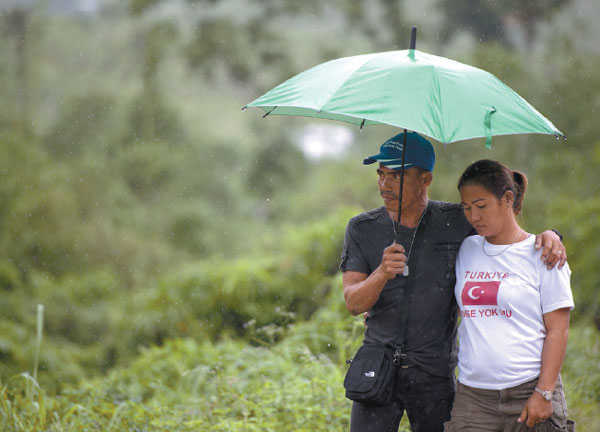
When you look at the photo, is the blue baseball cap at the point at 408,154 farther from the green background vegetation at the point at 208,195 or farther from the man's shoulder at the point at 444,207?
the green background vegetation at the point at 208,195

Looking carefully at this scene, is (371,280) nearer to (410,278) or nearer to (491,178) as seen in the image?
(410,278)

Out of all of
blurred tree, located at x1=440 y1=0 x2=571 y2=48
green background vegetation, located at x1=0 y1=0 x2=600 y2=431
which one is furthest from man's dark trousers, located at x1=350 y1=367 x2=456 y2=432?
blurred tree, located at x1=440 y1=0 x2=571 y2=48

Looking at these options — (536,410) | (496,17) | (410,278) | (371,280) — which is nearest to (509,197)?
(410,278)

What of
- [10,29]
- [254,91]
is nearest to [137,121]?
[254,91]

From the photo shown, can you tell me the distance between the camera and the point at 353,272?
9.14ft

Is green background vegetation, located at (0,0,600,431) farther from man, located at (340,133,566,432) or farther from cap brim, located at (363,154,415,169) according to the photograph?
cap brim, located at (363,154,415,169)

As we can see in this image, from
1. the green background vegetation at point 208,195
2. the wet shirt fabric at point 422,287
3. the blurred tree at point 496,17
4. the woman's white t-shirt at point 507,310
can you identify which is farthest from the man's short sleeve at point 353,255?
Result: the blurred tree at point 496,17

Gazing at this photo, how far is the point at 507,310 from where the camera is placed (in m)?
2.52

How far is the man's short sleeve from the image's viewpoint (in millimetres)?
2791

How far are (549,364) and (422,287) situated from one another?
0.54m

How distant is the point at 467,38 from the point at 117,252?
804 centimetres

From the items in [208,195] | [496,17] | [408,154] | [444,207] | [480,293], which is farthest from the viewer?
[208,195]

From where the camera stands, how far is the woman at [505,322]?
2.48m

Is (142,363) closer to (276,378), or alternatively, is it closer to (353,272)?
(276,378)
